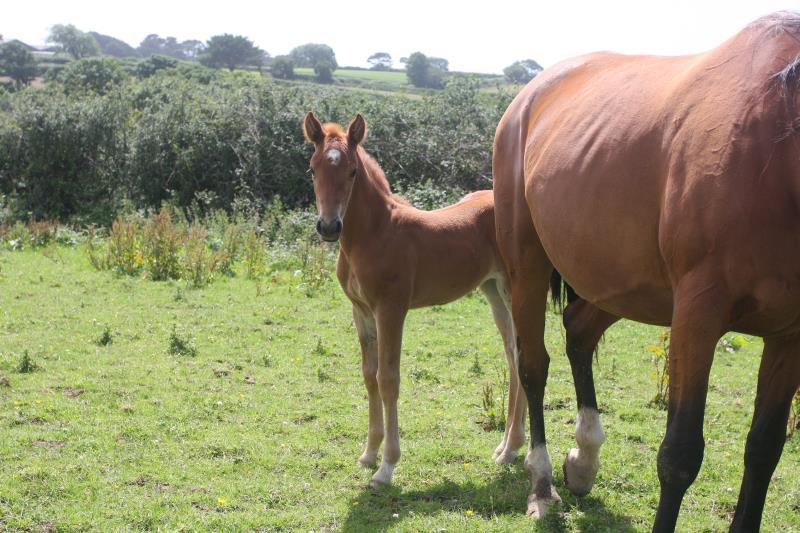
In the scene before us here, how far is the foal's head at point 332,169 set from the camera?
4.63 m

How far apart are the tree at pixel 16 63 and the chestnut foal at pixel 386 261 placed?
42833 mm

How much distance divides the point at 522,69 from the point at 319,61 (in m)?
14.3

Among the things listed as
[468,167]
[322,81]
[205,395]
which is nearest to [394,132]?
[468,167]

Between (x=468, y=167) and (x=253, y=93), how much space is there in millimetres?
5550

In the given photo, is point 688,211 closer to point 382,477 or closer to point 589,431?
point 589,431

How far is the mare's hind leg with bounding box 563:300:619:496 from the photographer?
14.0ft

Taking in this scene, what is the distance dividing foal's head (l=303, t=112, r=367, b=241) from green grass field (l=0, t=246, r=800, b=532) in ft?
4.95

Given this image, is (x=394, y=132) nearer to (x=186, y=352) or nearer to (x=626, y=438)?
(x=186, y=352)

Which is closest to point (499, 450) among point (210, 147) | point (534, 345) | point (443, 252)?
point (534, 345)

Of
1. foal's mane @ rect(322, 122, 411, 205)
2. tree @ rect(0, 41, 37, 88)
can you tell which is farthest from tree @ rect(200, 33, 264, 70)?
foal's mane @ rect(322, 122, 411, 205)

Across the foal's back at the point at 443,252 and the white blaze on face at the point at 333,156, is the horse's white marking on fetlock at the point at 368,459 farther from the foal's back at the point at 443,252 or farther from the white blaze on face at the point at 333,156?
the white blaze on face at the point at 333,156

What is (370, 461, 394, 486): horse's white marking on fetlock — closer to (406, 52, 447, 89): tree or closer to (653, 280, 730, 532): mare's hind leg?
(653, 280, 730, 532): mare's hind leg

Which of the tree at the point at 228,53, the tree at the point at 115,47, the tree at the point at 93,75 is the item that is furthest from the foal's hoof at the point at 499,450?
the tree at the point at 115,47

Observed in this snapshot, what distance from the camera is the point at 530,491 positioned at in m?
4.50
